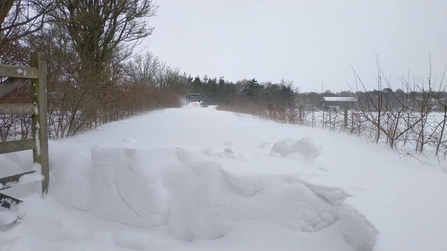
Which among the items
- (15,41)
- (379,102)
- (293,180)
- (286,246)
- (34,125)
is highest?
(15,41)

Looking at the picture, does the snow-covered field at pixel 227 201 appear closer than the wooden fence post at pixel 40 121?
Yes

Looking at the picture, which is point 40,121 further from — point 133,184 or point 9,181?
point 133,184

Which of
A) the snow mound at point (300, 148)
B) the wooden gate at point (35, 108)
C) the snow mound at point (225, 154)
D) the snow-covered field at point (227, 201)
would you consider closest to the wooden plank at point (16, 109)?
the wooden gate at point (35, 108)

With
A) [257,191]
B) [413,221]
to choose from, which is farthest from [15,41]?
[413,221]

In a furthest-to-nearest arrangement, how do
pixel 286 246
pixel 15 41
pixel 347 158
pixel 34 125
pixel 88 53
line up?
pixel 88 53 < pixel 15 41 < pixel 347 158 < pixel 34 125 < pixel 286 246

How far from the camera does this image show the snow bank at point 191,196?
213 centimetres

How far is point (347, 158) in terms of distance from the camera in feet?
10.8

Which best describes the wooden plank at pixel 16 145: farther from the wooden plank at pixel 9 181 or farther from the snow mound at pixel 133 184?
the snow mound at pixel 133 184

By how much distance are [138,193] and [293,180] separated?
156 cm

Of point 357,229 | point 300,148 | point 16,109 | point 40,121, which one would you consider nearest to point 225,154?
point 300,148

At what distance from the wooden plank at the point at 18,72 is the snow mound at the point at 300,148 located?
3015 mm

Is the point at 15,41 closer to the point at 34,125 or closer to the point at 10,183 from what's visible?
the point at 34,125

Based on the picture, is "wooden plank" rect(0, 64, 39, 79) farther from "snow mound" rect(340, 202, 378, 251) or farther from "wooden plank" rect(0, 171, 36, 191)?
"snow mound" rect(340, 202, 378, 251)

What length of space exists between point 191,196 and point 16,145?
6.73ft
